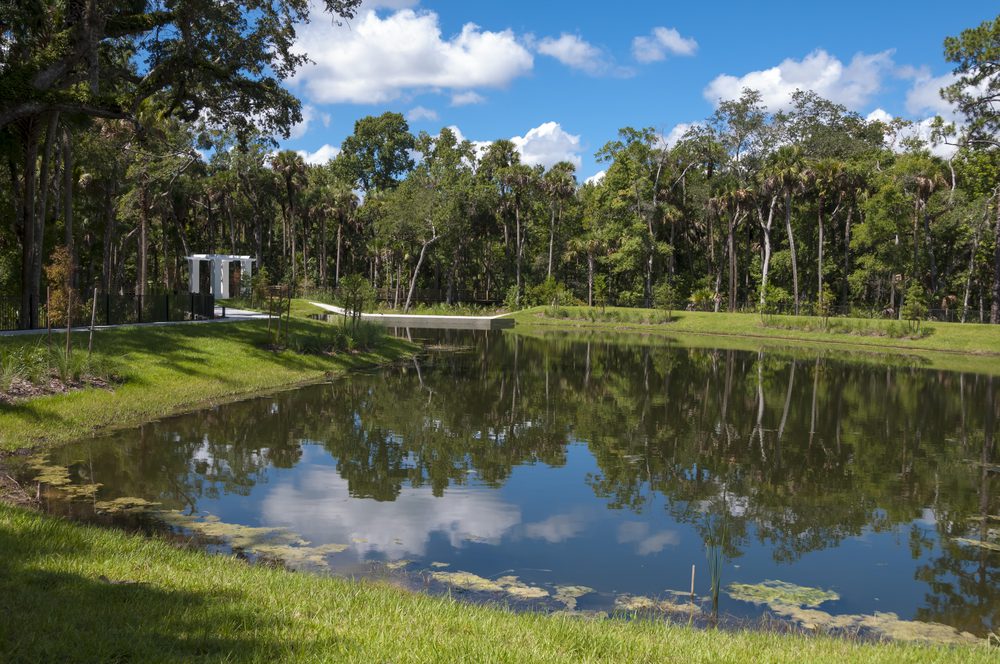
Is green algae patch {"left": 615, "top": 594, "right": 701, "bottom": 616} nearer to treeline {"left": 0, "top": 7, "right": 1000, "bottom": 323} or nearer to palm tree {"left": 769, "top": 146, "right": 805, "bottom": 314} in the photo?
treeline {"left": 0, "top": 7, "right": 1000, "bottom": 323}

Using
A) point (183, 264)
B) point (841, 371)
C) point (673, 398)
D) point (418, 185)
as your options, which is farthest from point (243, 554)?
point (183, 264)

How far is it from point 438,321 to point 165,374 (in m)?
42.8

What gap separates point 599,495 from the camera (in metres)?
12.6

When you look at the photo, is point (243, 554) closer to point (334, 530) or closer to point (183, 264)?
point (334, 530)

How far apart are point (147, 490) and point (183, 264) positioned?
66.6 m

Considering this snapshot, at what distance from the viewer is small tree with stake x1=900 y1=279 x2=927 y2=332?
46500 mm

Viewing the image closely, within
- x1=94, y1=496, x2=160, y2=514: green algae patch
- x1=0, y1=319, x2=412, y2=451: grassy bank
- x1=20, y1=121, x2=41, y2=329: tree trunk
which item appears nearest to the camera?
x1=94, y1=496, x2=160, y2=514: green algae patch

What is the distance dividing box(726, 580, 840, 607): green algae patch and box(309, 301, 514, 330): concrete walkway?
1883 inches

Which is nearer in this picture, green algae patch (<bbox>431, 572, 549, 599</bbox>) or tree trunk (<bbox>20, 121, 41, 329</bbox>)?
green algae patch (<bbox>431, 572, 549, 599</bbox>)

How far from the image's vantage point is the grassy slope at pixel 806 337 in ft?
135

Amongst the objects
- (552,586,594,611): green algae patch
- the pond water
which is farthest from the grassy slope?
→ (552,586,594,611): green algae patch

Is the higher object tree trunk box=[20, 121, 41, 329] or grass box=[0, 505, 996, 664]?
tree trunk box=[20, 121, 41, 329]

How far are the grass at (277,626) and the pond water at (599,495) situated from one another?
5.33ft

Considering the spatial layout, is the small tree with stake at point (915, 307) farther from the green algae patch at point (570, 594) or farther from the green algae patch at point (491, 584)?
the green algae patch at point (491, 584)
